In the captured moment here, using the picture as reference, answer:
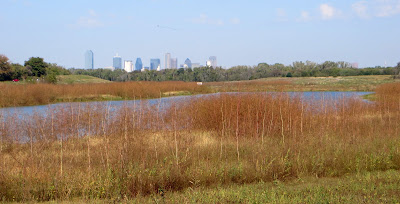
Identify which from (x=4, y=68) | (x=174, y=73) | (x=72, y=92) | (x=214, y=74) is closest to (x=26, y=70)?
(x=4, y=68)

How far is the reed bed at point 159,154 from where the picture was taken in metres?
6.47

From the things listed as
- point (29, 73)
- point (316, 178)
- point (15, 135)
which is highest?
point (29, 73)

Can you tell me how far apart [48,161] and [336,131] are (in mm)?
7429

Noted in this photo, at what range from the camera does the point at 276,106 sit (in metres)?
12.1

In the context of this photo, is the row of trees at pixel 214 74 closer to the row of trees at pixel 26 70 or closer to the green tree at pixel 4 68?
the row of trees at pixel 26 70

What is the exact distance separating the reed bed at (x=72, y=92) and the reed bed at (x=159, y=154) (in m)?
17.7

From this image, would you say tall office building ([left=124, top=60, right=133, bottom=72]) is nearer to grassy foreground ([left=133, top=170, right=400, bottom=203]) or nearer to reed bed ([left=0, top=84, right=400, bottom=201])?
reed bed ([left=0, top=84, right=400, bottom=201])

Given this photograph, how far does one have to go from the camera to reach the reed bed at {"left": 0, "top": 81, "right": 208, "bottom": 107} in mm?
27780

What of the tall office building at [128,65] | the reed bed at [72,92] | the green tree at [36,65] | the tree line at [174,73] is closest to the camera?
the reed bed at [72,92]

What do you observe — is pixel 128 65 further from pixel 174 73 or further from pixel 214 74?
pixel 174 73

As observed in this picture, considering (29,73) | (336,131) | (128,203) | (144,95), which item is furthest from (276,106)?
(29,73)

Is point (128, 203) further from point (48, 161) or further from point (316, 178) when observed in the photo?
point (316, 178)

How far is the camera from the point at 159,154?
8398 mm

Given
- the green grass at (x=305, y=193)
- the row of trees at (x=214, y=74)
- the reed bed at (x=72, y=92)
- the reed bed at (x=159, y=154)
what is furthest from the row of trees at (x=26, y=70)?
the green grass at (x=305, y=193)
